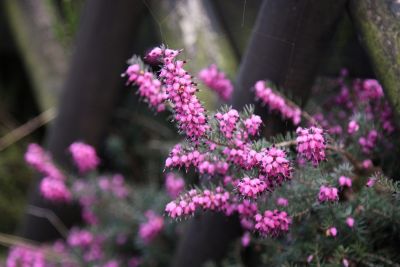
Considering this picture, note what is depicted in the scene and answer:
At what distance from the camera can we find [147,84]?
1.36 m

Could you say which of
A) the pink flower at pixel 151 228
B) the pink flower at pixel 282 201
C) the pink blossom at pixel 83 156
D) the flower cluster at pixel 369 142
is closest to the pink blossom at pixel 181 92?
the pink flower at pixel 282 201

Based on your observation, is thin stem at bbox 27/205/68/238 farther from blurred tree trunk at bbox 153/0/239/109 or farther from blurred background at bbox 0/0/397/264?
blurred tree trunk at bbox 153/0/239/109

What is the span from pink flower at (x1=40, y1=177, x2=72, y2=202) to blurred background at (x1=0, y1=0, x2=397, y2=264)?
277 millimetres

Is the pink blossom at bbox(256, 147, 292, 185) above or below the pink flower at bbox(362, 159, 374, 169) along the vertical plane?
below

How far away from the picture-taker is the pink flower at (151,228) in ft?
7.45

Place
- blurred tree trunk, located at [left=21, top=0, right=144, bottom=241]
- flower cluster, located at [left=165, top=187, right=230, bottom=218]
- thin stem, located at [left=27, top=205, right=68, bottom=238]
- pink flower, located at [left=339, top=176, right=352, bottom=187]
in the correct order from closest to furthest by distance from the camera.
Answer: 1. flower cluster, located at [left=165, top=187, right=230, bottom=218]
2. pink flower, located at [left=339, top=176, right=352, bottom=187]
3. blurred tree trunk, located at [left=21, top=0, right=144, bottom=241]
4. thin stem, located at [left=27, top=205, right=68, bottom=238]

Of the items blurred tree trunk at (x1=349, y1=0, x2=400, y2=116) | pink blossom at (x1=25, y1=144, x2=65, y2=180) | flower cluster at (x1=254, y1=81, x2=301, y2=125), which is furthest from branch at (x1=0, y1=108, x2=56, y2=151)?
blurred tree trunk at (x1=349, y1=0, x2=400, y2=116)

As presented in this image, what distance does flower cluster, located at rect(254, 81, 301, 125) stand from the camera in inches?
63.0

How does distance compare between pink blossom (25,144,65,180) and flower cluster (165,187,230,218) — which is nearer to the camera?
flower cluster (165,187,230,218)

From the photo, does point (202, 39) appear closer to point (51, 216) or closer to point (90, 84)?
point (90, 84)

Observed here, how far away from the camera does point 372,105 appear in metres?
1.76

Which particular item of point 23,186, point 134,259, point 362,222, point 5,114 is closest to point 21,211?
point 23,186

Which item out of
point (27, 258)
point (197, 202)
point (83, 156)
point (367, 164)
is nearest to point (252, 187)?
point (197, 202)

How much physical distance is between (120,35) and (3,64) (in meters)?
1.81
